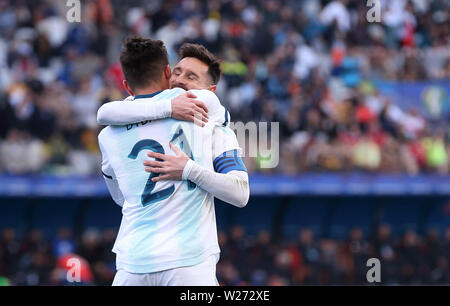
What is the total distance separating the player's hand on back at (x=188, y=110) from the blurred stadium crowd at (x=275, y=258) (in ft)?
28.2

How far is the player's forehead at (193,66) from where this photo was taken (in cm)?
388

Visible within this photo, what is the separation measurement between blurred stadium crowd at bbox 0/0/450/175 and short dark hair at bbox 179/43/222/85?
8.51 m

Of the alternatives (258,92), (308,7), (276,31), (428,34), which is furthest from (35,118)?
(428,34)

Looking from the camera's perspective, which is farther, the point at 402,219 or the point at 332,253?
the point at 402,219

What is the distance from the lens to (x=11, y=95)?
41.4 ft

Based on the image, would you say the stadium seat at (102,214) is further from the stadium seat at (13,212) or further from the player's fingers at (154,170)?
the player's fingers at (154,170)

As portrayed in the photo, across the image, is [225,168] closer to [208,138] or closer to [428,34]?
[208,138]

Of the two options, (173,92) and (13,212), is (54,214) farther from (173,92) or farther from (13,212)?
(173,92)

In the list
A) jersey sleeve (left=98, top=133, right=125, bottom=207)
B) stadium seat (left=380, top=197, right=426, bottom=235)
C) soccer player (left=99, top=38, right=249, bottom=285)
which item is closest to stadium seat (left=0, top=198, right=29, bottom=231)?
stadium seat (left=380, top=197, right=426, bottom=235)

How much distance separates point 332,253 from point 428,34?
527 cm

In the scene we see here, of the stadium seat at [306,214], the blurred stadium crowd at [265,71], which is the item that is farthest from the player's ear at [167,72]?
the stadium seat at [306,214]

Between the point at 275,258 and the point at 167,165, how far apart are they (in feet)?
32.0

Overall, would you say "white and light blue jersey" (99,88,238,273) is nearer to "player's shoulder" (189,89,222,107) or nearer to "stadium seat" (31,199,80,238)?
"player's shoulder" (189,89,222,107)

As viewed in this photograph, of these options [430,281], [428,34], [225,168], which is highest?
[428,34]
